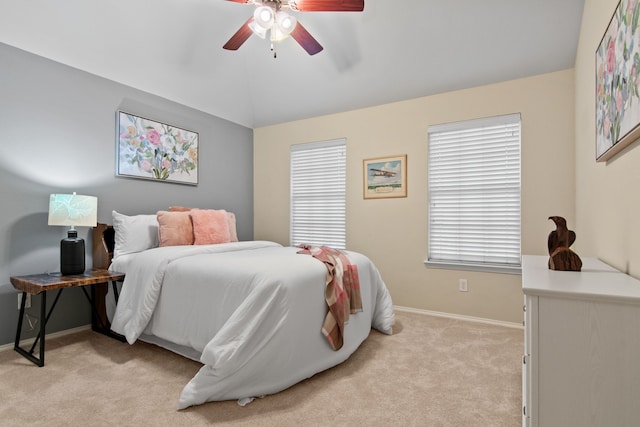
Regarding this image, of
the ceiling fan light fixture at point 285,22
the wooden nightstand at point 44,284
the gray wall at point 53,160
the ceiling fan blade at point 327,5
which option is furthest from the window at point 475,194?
the wooden nightstand at point 44,284

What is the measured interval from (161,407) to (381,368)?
4.45ft

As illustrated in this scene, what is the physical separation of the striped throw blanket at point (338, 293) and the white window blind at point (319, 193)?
167cm

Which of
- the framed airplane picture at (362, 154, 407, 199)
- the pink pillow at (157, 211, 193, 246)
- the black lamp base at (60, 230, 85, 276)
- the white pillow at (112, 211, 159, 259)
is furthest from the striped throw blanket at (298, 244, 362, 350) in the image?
the black lamp base at (60, 230, 85, 276)

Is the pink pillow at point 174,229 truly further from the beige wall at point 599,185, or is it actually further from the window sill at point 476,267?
the beige wall at point 599,185

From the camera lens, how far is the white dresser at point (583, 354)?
3.35 feet

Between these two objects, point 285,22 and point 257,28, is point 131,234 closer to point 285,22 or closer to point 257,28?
point 257,28

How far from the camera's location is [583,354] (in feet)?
3.50

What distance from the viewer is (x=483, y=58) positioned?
3.26m

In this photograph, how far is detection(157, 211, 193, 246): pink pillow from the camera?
3256 mm

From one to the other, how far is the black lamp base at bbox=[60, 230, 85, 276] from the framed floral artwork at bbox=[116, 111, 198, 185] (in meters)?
0.86

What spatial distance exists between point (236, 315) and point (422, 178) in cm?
258

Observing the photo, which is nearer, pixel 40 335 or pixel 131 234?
pixel 40 335

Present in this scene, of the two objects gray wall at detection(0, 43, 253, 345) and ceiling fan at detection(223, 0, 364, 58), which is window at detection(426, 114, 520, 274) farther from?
gray wall at detection(0, 43, 253, 345)

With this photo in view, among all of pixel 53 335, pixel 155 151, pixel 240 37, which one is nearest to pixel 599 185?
pixel 240 37
